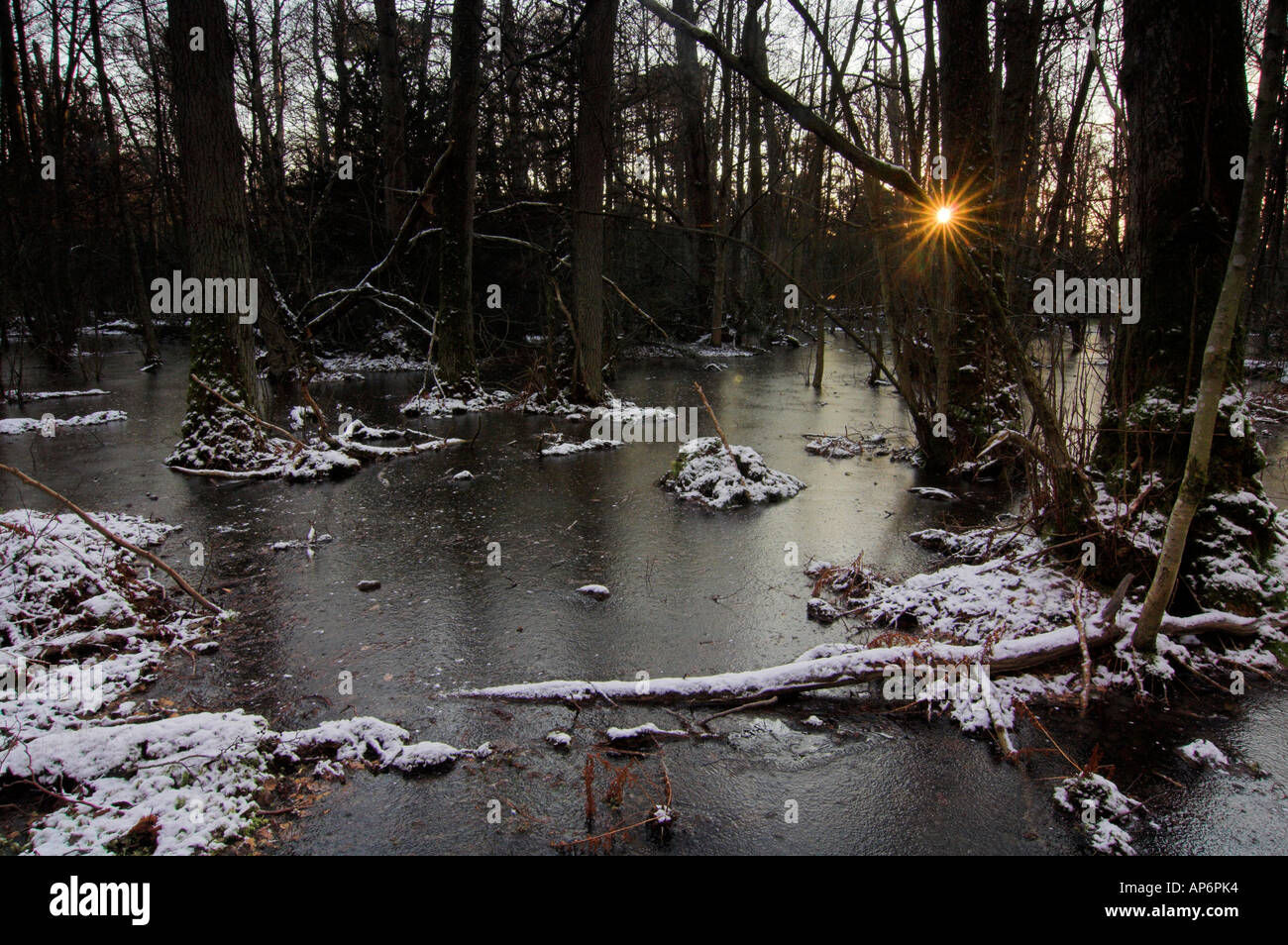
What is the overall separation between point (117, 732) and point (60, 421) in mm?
12569

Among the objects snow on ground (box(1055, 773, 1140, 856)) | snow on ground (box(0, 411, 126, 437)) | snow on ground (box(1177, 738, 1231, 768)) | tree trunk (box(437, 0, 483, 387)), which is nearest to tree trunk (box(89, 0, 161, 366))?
snow on ground (box(0, 411, 126, 437))

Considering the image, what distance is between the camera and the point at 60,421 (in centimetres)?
1336

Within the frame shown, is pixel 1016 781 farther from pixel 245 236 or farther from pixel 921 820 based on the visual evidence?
pixel 245 236

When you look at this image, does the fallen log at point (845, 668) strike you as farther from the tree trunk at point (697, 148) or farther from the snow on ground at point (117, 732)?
the tree trunk at point (697, 148)

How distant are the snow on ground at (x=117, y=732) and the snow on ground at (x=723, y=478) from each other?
17.9 ft

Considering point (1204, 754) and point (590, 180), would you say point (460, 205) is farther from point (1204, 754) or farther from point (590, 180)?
point (1204, 754)

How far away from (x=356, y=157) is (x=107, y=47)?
9576 mm

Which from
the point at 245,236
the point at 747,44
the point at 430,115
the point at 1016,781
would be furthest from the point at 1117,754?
the point at 430,115

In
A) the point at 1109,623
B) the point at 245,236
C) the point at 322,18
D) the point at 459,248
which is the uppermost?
the point at 322,18

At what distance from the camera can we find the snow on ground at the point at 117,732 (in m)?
3.21

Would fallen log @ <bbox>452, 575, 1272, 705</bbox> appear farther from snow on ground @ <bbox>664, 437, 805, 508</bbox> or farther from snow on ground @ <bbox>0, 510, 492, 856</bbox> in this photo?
snow on ground @ <bbox>664, 437, 805, 508</bbox>

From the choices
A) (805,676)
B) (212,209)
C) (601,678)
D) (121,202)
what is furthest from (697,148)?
(805,676)

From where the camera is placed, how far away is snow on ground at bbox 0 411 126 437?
12.6 meters
